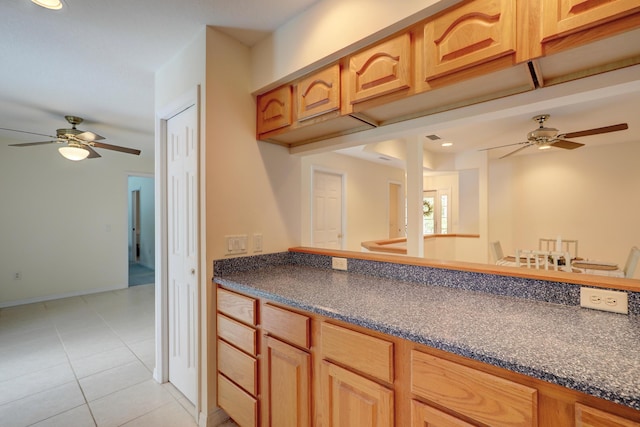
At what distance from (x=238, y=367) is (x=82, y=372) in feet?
5.60

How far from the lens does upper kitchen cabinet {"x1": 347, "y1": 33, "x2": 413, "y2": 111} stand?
120 centimetres

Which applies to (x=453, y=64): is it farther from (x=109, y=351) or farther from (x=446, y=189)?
(x=446, y=189)

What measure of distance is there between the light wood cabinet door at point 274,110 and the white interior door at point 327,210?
103 inches

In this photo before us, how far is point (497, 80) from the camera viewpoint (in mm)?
1116

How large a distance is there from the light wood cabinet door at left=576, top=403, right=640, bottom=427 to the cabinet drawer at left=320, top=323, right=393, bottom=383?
45 cm

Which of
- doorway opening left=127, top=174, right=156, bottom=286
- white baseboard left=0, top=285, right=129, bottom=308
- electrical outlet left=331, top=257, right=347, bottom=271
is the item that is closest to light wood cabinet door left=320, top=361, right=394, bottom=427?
electrical outlet left=331, top=257, right=347, bottom=271

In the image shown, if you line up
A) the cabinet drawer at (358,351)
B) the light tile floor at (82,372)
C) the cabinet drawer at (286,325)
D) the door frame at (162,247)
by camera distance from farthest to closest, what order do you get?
the door frame at (162,247), the light tile floor at (82,372), the cabinet drawer at (286,325), the cabinet drawer at (358,351)

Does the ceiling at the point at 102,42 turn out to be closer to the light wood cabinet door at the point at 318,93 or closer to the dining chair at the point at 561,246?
the light wood cabinet door at the point at 318,93

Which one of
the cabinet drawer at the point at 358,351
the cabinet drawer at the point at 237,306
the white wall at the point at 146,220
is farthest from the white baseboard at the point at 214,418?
the white wall at the point at 146,220

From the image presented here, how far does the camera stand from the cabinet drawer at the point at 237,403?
55.6 inches

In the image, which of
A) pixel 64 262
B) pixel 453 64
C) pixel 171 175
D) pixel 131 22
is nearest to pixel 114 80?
pixel 131 22

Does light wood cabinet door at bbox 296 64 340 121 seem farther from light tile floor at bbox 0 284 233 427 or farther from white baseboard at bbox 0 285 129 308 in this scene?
white baseboard at bbox 0 285 129 308

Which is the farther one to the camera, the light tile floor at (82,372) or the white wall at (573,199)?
the white wall at (573,199)

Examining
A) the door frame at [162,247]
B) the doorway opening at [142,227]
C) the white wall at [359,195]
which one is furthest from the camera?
the doorway opening at [142,227]
